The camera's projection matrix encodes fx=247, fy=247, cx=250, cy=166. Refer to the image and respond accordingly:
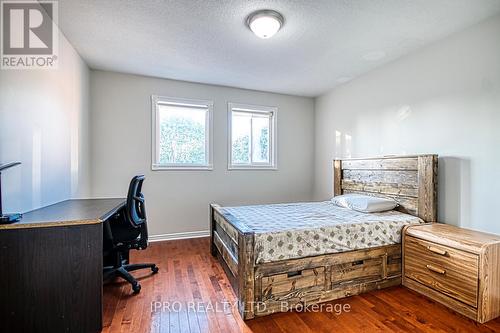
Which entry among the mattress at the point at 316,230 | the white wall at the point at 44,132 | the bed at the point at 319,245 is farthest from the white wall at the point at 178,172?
the mattress at the point at 316,230

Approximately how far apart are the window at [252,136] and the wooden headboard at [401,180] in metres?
1.39

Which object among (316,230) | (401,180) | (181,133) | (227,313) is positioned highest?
(181,133)

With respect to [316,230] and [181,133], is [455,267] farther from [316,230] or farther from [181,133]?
[181,133]

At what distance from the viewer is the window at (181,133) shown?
379cm

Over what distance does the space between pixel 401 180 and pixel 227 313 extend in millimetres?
2382

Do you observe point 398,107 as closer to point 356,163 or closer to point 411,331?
point 356,163

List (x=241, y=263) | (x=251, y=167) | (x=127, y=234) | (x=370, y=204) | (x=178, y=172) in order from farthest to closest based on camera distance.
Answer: (x=251, y=167) → (x=178, y=172) → (x=370, y=204) → (x=127, y=234) → (x=241, y=263)

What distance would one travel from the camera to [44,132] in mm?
2199

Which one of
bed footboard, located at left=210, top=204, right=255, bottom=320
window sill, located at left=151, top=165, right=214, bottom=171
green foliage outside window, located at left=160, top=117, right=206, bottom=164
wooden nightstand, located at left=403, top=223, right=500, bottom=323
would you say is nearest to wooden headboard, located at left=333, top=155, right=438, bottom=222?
wooden nightstand, located at left=403, top=223, right=500, bottom=323

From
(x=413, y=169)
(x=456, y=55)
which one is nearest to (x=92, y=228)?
(x=413, y=169)

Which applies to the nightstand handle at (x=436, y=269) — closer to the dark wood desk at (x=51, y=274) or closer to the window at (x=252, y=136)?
the dark wood desk at (x=51, y=274)

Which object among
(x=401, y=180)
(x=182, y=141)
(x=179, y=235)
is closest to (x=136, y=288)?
(x=179, y=235)

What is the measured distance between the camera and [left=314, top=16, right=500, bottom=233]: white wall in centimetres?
224

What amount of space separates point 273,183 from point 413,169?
2.27 meters
